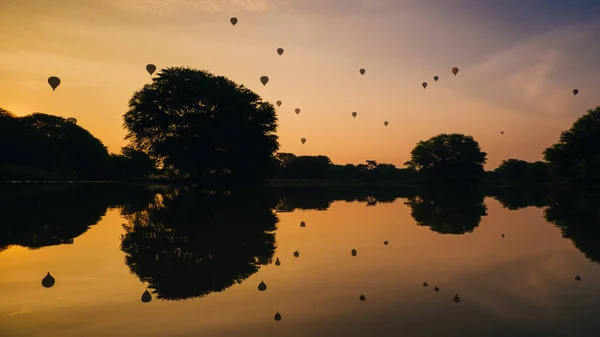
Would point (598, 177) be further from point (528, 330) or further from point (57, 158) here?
point (57, 158)

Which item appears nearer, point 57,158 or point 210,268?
point 210,268

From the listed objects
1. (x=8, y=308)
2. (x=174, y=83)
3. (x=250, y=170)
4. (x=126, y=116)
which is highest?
(x=174, y=83)

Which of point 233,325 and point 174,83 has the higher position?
point 174,83

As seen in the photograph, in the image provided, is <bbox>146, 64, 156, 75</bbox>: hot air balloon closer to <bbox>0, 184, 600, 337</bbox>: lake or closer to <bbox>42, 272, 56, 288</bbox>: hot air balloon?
<bbox>0, 184, 600, 337</bbox>: lake

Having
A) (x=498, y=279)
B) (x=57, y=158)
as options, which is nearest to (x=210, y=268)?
(x=498, y=279)

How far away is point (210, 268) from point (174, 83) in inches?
2248

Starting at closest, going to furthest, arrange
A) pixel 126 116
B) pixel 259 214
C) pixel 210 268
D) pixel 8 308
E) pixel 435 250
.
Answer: pixel 8 308 < pixel 210 268 < pixel 435 250 < pixel 259 214 < pixel 126 116

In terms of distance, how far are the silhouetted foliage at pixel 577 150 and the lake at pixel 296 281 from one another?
57.6 meters

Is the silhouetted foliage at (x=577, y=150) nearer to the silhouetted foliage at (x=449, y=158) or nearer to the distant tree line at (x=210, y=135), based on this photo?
the distant tree line at (x=210, y=135)

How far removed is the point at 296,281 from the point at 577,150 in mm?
70226

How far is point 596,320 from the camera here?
561cm

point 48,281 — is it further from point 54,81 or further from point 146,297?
point 54,81

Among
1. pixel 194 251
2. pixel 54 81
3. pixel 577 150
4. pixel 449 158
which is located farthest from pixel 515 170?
pixel 194 251

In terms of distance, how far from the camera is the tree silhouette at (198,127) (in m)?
59.5
